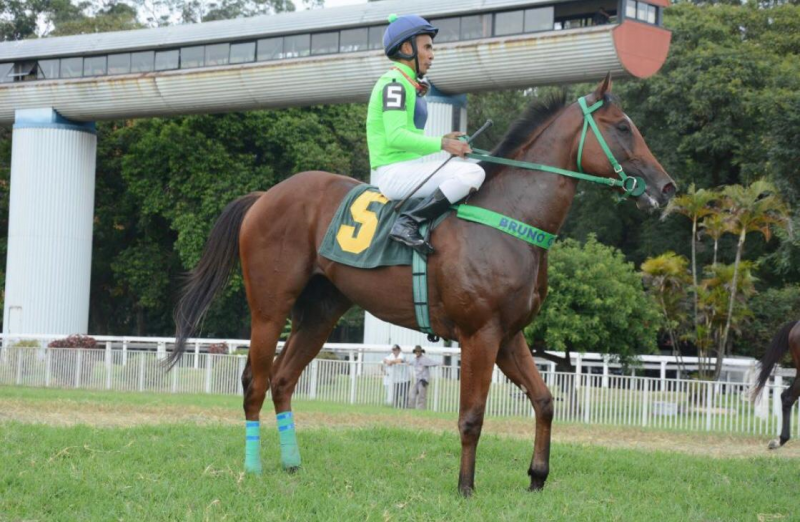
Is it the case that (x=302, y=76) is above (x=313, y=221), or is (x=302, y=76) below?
above

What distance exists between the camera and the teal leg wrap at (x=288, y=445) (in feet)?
23.7

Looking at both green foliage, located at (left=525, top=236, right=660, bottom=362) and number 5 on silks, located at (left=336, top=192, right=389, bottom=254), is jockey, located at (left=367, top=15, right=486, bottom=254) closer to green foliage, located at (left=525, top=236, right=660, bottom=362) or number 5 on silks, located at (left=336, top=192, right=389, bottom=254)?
number 5 on silks, located at (left=336, top=192, right=389, bottom=254)

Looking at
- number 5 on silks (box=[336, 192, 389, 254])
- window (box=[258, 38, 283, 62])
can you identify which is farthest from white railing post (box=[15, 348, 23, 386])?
number 5 on silks (box=[336, 192, 389, 254])

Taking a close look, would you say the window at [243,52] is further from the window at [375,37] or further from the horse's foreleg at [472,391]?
the horse's foreleg at [472,391]

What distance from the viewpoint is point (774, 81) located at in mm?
31781

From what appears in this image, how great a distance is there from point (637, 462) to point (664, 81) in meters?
29.1

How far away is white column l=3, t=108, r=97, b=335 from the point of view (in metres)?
30.5

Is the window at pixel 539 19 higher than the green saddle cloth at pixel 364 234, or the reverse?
the window at pixel 539 19

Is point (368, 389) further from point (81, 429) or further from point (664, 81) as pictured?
point (664, 81)

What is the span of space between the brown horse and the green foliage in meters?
12.0

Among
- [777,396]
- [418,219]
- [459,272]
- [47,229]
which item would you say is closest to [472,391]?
[459,272]

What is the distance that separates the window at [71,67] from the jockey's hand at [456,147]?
27.3 meters

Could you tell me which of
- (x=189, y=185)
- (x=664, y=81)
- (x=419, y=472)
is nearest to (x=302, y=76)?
(x=189, y=185)

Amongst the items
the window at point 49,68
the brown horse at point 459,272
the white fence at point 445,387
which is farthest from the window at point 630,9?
the window at point 49,68
